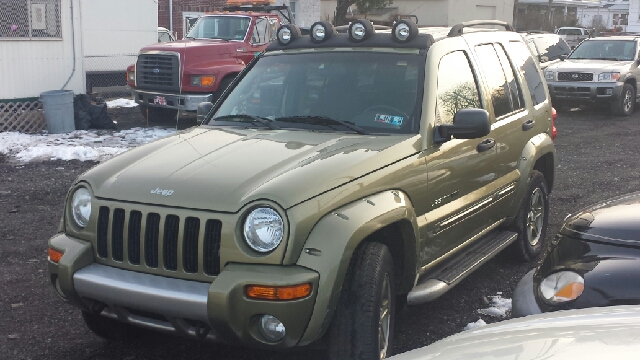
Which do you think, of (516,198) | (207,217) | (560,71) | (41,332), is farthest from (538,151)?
(560,71)

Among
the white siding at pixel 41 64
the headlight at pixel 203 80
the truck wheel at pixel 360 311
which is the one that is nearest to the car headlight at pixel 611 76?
the headlight at pixel 203 80

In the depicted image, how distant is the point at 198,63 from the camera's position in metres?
14.2

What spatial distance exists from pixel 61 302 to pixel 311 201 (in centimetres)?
249

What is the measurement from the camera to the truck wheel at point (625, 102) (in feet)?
57.3

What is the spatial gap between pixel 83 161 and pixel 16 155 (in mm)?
1166

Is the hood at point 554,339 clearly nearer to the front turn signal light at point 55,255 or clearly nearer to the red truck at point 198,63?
the front turn signal light at point 55,255

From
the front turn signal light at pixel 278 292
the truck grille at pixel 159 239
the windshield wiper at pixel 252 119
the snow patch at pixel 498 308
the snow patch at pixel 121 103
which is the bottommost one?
the snow patch at pixel 498 308

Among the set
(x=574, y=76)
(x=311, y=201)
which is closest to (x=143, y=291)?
(x=311, y=201)

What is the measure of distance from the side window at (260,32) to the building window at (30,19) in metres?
3.69

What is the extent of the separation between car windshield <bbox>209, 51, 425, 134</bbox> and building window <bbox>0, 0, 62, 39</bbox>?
1000 centimetres

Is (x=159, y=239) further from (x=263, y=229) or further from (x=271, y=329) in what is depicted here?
(x=271, y=329)

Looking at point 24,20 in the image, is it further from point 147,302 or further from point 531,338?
point 531,338

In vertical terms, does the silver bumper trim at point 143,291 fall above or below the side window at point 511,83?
below

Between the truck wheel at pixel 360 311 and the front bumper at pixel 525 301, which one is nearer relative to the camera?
the truck wheel at pixel 360 311
